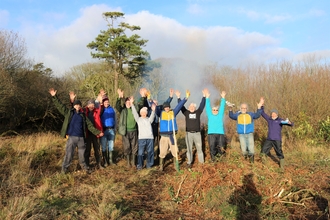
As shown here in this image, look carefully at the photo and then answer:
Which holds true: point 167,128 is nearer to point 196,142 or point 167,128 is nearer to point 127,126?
point 196,142

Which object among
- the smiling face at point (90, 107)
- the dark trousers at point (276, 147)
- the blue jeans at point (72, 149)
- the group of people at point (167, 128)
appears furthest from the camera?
the smiling face at point (90, 107)

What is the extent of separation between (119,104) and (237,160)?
3.68 metres

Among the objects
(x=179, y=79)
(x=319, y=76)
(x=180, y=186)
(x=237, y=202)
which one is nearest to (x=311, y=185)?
(x=237, y=202)

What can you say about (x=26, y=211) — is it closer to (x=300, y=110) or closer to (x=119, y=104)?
(x=119, y=104)

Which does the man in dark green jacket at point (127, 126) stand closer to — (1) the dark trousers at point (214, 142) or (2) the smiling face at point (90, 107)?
(2) the smiling face at point (90, 107)

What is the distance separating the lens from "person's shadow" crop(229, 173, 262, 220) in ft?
15.9

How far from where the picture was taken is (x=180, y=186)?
228 inches

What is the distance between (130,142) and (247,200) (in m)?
4.18

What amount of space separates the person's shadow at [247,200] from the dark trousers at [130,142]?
358 cm

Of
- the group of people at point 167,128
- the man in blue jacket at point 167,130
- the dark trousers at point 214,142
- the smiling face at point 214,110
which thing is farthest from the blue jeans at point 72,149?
the smiling face at point 214,110

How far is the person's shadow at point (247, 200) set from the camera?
486cm

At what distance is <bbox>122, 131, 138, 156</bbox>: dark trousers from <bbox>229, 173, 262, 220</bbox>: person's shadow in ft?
11.8

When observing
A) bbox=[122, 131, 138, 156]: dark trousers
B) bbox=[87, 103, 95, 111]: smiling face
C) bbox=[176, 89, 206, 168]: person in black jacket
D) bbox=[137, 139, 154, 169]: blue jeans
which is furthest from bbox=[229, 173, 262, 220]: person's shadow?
bbox=[87, 103, 95, 111]: smiling face

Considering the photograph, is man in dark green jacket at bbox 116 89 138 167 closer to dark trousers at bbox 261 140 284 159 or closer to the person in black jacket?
the person in black jacket
